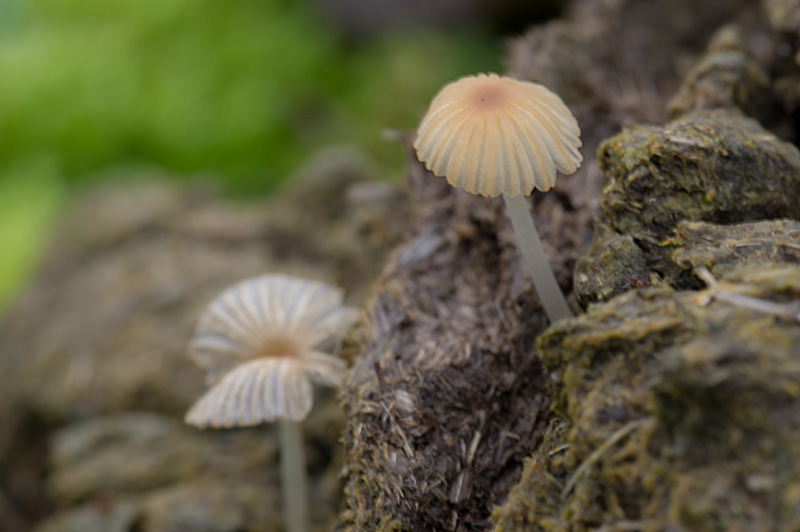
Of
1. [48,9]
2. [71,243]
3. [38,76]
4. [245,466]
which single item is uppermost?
[48,9]

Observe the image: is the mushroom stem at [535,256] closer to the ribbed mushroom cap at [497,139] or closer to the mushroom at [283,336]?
the ribbed mushroom cap at [497,139]

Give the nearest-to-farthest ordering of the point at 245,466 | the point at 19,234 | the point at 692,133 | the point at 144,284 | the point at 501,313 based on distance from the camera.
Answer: the point at 692,133 → the point at 501,313 → the point at 245,466 → the point at 144,284 → the point at 19,234

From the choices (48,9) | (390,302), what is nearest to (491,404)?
(390,302)

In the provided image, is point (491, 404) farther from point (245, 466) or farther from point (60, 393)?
point (60, 393)

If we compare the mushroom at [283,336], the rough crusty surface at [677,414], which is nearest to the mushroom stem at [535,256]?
the rough crusty surface at [677,414]

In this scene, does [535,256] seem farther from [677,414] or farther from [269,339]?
[269,339]

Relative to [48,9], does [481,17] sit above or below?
below
